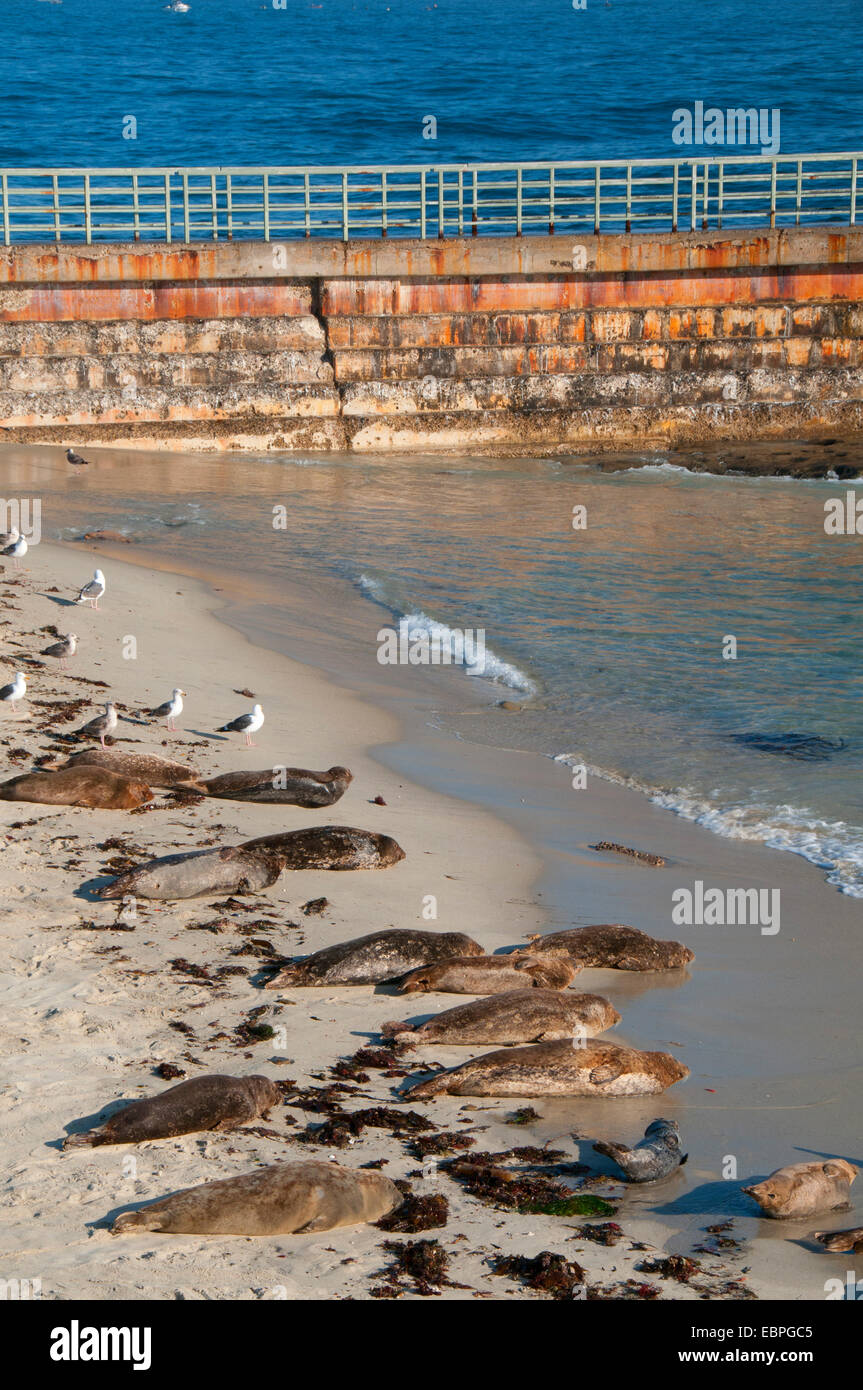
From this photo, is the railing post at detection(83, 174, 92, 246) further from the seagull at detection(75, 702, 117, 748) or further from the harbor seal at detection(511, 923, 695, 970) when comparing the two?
the harbor seal at detection(511, 923, 695, 970)

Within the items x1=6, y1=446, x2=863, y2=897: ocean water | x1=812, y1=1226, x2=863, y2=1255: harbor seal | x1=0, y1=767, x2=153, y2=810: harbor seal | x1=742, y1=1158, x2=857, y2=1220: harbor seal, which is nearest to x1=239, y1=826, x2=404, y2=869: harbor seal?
x1=0, y1=767, x2=153, y2=810: harbor seal

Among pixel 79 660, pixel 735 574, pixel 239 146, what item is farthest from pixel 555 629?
pixel 239 146

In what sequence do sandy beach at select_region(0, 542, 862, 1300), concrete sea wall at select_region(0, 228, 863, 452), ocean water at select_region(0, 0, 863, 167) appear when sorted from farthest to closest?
ocean water at select_region(0, 0, 863, 167) → concrete sea wall at select_region(0, 228, 863, 452) → sandy beach at select_region(0, 542, 862, 1300)

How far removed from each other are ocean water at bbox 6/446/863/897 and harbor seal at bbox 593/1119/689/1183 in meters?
4.45

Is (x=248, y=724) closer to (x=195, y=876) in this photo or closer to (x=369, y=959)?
(x=195, y=876)

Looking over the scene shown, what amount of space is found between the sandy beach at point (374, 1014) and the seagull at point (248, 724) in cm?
17

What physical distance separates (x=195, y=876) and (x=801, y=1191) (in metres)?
4.86

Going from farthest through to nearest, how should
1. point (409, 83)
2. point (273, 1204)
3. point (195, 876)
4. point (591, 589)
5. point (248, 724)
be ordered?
point (409, 83)
point (591, 589)
point (248, 724)
point (195, 876)
point (273, 1204)

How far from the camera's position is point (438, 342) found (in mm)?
31531

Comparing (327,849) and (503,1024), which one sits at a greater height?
(327,849)

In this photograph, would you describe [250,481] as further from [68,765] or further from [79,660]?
[68,765]

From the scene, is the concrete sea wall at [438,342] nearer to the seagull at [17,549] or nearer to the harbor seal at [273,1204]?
the seagull at [17,549]

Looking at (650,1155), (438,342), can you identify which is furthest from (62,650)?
(438,342)

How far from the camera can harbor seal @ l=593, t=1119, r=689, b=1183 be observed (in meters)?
6.95
